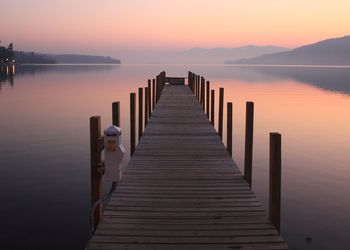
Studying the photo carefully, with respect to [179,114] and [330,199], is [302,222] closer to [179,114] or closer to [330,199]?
[330,199]

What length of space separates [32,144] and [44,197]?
8414 mm

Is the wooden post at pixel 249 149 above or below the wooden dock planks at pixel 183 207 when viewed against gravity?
above

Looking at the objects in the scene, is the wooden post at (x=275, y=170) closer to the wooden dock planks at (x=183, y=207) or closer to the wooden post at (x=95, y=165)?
the wooden dock planks at (x=183, y=207)

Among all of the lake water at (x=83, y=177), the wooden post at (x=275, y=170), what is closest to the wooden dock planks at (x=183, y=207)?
the wooden post at (x=275, y=170)

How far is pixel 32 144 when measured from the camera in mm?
20062

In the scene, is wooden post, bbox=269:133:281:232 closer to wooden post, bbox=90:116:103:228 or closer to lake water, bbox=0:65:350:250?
wooden post, bbox=90:116:103:228

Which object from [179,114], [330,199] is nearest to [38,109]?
[179,114]

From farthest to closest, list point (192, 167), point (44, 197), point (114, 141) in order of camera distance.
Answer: point (44, 197) → point (192, 167) → point (114, 141)

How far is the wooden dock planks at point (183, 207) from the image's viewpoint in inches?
213

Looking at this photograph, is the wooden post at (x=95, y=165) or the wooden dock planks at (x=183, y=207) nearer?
the wooden dock planks at (x=183, y=207)

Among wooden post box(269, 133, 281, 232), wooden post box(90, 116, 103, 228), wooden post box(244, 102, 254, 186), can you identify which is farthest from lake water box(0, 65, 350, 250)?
wooden post box(269, 133, 281, 232)

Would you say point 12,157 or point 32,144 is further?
point 32,144

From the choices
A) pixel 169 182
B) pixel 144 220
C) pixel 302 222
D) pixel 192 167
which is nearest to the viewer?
pixel 144 220

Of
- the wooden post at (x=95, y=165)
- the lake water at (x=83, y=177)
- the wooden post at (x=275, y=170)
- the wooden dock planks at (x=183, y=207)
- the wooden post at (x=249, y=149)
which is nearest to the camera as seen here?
the wooden dock planks at (x=183, y=207)
